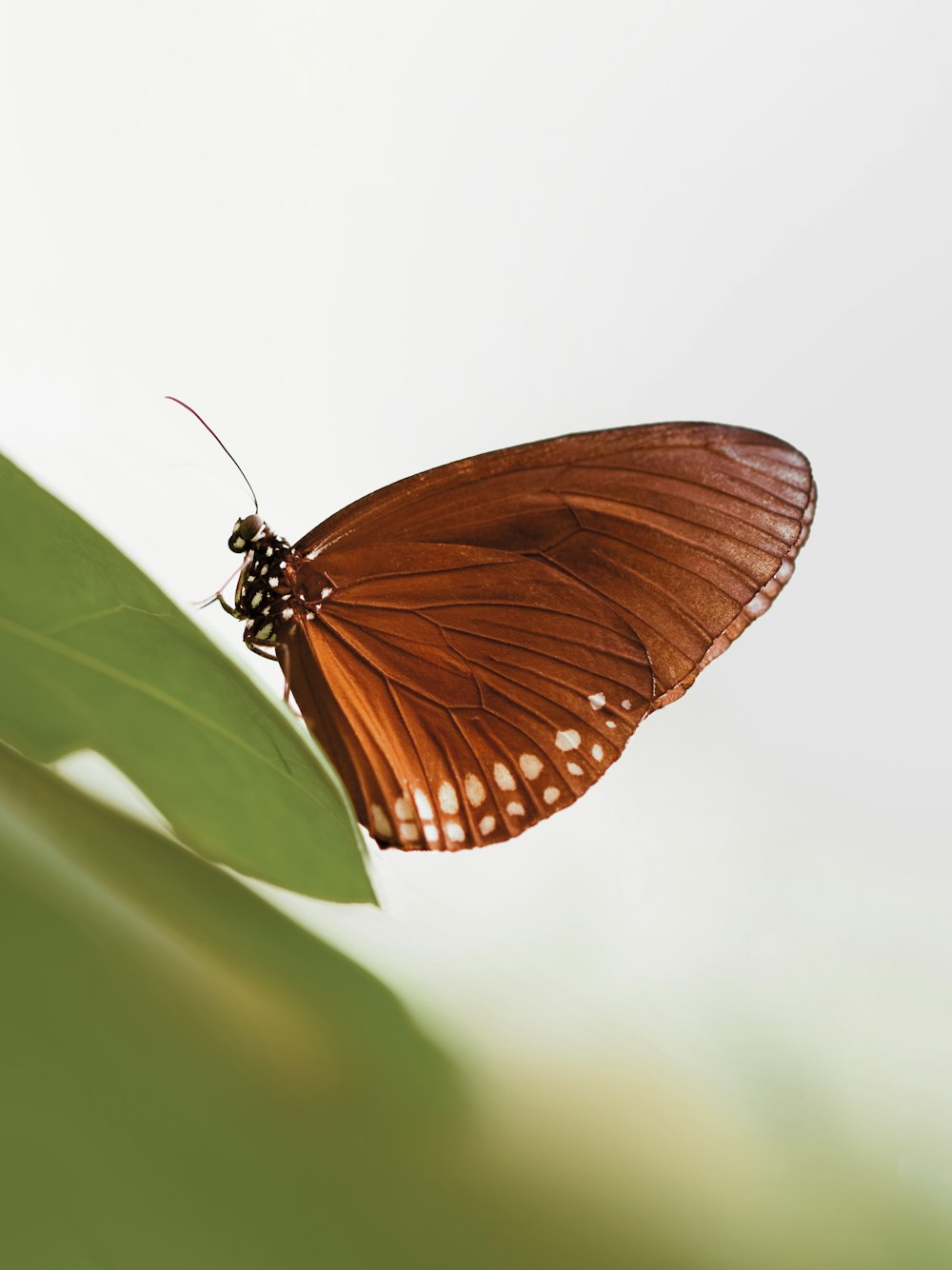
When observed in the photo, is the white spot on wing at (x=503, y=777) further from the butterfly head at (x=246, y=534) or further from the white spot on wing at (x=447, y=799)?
the butterfly head at (x=246, y=534)

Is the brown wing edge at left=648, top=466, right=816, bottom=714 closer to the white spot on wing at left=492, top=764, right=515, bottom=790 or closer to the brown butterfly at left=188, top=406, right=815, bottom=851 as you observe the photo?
the brown butterfly at left=188, top=406, right=815, bottom=851

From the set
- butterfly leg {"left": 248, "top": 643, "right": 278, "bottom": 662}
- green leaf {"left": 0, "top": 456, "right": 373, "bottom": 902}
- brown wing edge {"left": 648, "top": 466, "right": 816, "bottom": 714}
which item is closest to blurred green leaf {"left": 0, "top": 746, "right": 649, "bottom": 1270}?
green leaf {"left": 0, "top": 456, "right": 373, "bottom": 902}

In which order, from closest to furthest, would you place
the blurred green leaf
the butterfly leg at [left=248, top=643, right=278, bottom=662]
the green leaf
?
the blurred green leaf → the green leaf → the butterfly leg at [left=248, top=643, right=278, bottom=662]

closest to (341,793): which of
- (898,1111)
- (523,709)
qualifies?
(523,709)

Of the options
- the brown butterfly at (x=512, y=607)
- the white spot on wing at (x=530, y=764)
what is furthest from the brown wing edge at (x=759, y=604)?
the white spot on wing at (x=530, y=764)

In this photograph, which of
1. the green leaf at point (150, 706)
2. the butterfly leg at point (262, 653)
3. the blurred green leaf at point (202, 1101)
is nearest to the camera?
the blurred green leaf at point (202, 1101)

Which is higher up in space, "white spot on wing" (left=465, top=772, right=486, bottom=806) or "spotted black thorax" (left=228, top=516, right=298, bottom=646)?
"spotted black thorax" (left=228, top=516, right=298, bottom=646)

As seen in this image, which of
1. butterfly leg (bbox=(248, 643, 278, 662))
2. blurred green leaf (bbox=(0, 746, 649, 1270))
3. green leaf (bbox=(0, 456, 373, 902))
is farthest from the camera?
butterfly leg (bbox=(248, 643, 278, 662))

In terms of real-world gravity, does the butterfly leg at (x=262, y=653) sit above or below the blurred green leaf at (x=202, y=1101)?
above

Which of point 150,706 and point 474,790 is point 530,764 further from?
point 150,706
